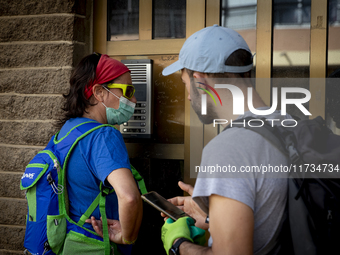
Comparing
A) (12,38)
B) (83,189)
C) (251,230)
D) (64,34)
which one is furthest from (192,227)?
(12,38)

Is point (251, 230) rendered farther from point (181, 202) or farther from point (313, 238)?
point (181, 202)

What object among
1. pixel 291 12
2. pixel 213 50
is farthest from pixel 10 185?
pixel 291 12

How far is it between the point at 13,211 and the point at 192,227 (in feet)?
6.31

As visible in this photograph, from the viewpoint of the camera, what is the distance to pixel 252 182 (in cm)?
104

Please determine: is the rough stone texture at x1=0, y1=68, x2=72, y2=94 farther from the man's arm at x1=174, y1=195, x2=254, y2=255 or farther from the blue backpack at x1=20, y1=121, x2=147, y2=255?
the man's arm at x1=174, y1=195, x2=254, y2=255

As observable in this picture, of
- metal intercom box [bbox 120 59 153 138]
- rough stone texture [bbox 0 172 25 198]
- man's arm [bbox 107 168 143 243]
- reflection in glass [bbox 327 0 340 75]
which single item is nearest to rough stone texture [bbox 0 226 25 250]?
rough stone texture [bbox 0 172 25 198]

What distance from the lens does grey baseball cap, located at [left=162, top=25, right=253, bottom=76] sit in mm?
1310

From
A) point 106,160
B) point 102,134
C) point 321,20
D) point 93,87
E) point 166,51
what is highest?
point 321,20

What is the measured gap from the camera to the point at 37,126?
2590mm

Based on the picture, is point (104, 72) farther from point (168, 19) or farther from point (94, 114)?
point (168, 19)

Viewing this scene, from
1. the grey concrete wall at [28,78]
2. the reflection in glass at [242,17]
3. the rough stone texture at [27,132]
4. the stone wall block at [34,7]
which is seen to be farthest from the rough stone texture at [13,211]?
the reflection in glass at [242,17]

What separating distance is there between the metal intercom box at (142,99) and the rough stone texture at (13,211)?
1135 mm

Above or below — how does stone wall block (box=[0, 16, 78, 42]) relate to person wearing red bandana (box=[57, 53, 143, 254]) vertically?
above

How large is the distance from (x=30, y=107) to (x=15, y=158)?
0.46 m
